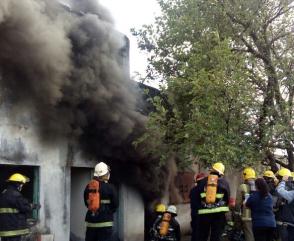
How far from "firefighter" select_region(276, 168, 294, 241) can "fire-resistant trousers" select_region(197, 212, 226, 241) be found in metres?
1.06

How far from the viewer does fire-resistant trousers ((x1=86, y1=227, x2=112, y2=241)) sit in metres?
7.18

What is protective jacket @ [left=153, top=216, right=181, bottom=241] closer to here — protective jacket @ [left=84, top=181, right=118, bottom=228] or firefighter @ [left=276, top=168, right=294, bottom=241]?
firefighter @ [left=276, top=168, right=294, bottom=241]

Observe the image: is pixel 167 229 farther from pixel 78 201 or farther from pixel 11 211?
pixel 11 211

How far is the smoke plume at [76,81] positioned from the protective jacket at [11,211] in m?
2.05

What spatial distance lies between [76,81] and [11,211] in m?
3.51

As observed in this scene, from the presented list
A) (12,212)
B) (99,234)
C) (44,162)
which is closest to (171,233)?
(99,234)

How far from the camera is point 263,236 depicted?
24.2ft

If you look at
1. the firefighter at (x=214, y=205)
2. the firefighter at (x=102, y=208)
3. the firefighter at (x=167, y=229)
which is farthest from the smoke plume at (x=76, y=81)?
the firefighter at (x=214, y=205)

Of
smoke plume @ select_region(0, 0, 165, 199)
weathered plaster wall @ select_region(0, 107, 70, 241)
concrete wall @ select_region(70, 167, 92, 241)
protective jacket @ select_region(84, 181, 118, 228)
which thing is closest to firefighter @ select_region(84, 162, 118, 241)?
protective jacket @ select_region(84, 181, 118, 228)

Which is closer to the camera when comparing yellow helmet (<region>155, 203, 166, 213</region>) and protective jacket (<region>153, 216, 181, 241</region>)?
protective jacket (<region>153, 216, 181, 241</region>)

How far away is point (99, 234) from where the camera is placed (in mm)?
7199

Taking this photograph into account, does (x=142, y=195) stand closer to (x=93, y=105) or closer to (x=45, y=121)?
(x=93, y=105)

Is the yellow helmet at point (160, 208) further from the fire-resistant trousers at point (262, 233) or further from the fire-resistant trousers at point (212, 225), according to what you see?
the fire-resistant trousers at point (262, 233)

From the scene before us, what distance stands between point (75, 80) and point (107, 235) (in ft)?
11.2
